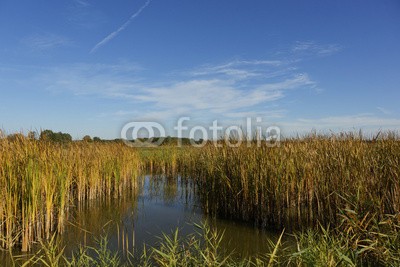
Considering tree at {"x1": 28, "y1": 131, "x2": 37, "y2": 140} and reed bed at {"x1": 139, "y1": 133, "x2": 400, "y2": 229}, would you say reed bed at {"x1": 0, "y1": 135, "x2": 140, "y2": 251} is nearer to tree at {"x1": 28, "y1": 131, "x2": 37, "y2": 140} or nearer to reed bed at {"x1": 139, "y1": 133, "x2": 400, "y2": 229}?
tree at {"x1": 28, "y1": 131, "x2": 37, "y2": 140}

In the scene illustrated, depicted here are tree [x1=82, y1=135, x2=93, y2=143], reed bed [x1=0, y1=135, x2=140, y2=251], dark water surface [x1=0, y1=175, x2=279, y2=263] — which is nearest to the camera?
reed bed [x1=0, y1=135, x2=140, y2=251]

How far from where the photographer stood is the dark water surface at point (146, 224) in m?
5.80

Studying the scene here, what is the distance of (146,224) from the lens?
7.28 metres

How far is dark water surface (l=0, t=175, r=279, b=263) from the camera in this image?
19.0 ft

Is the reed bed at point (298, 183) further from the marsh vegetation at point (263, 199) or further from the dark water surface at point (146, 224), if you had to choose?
the dark water surface at point (146, 224)

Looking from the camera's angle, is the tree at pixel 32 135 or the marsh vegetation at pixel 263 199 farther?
the tree at pixel 32 135

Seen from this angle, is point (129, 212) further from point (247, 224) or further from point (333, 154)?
point (333, 154)

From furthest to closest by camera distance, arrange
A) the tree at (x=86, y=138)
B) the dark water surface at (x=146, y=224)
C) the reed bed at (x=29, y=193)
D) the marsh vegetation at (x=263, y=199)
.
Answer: the tree at (x=86, y=138), the dark water surface at (x=146, y=224), the reed bed at (x=29, y=193), the marsh vegetation at (x=263, y=199)

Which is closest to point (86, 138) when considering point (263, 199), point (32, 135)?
point (32, 135)

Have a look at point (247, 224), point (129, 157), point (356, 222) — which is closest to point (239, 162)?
point (247, 224)

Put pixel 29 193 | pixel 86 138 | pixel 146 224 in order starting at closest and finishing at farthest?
pixel 29 193 → pixel 146 224 → pixel 86 138

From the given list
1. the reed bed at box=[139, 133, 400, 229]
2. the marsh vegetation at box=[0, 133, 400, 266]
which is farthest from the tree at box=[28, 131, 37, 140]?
the reed bed at box=[139, 133, 400, 229]

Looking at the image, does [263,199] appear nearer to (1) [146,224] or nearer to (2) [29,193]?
(1) [146,224]

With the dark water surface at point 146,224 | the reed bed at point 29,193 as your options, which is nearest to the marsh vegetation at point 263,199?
the reed bed at point 29,193
